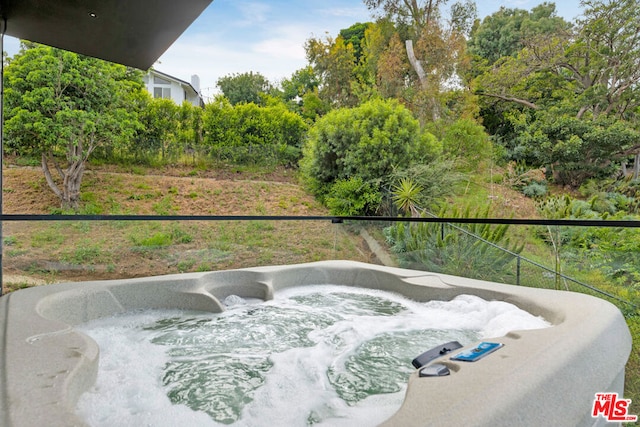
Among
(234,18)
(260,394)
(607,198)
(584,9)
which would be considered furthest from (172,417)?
(234,18)

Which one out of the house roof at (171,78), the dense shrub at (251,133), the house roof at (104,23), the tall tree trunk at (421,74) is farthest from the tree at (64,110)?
the tall tree trunk at (421,74)

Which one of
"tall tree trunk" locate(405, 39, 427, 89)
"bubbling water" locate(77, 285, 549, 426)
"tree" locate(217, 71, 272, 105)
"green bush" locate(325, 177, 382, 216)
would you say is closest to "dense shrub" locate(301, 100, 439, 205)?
"green bush" locate(325, 177, 382, 216)

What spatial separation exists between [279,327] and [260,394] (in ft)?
3.05

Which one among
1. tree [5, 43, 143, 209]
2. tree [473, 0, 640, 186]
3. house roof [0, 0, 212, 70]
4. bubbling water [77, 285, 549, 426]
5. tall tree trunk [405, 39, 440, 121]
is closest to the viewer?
bubbling water [77, 285, 549, 426]

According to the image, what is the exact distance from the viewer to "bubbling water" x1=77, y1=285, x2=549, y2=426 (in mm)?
1652

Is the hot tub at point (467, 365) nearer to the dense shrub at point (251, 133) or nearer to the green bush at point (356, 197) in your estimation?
the green bush at point (356, 197)

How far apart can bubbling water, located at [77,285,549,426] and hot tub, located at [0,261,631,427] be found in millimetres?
143

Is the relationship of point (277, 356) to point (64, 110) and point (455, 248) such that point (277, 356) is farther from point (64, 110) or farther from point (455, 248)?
point (64, 110)

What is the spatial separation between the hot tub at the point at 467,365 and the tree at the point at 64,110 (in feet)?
19.3

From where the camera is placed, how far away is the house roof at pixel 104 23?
236cm

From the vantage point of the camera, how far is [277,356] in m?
2.25

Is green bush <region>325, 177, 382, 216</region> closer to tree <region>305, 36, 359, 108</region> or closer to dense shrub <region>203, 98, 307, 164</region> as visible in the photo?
dense shrub <region>203, 98, 307, 164</region>

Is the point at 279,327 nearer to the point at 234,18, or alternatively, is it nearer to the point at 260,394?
the point at 260,394

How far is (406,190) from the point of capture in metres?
6.85
